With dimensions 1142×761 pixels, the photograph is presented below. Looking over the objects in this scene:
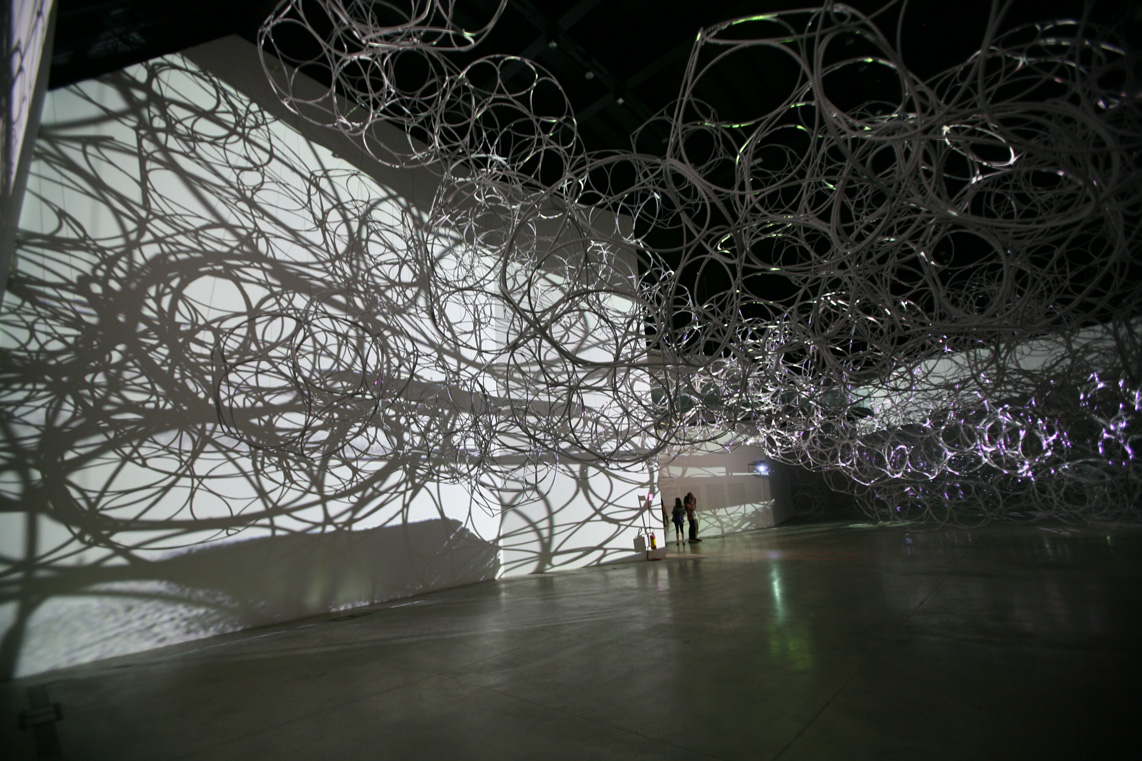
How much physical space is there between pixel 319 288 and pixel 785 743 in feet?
19.0

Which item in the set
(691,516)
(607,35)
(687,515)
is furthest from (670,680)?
(687,515)

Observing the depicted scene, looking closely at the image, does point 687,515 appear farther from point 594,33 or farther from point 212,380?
point 212,380

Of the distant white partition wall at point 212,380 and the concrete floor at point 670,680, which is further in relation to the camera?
the distant white partition wall at point 212,380

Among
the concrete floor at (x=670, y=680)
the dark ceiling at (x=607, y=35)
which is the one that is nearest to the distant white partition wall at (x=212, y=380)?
the dark ceiling at (x=607, y=35)

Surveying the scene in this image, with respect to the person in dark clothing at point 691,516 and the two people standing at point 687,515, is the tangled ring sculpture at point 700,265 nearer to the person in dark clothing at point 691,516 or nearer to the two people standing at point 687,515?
the two people standing at point 687,515

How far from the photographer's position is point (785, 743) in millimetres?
2166

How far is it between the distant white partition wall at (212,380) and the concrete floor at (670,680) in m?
0.57

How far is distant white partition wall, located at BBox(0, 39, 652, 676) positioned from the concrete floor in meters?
0.57

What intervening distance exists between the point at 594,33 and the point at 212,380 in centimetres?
500

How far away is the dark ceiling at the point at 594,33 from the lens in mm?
4809

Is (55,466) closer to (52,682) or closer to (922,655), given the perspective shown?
(52,682)

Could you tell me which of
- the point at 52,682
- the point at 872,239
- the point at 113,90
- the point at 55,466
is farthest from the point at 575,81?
the point at 52,682

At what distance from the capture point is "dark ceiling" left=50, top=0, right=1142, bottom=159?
481cm

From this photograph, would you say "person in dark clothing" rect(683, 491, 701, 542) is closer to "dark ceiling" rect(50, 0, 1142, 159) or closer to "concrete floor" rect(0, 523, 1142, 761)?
"concrete floor" rect(0, 523, 1142, 761)
